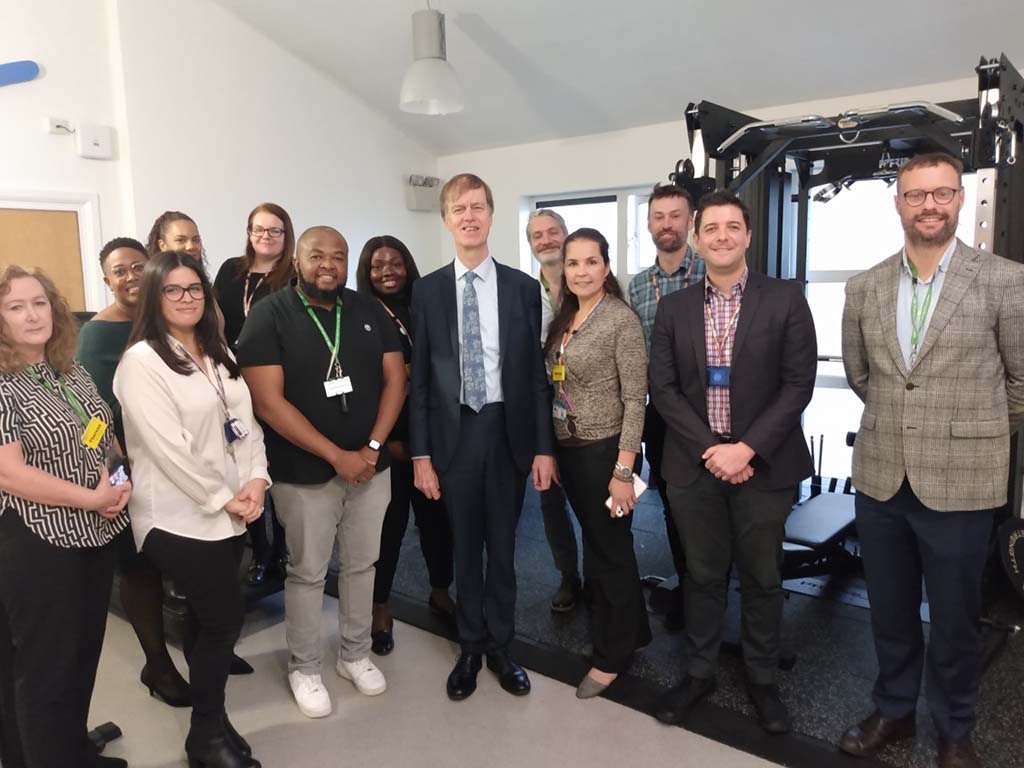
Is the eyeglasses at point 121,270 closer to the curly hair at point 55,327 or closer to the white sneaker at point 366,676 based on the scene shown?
the curly hair at point 55,327

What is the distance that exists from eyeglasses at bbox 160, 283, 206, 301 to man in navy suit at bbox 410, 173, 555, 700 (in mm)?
696

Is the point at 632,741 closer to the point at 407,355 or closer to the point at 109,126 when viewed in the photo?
the point at 407,355

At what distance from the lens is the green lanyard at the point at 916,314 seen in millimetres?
1936

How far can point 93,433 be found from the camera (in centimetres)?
179

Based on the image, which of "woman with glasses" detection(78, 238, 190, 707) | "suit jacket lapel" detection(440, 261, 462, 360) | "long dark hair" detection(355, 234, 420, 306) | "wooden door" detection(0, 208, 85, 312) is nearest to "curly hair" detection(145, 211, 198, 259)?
"woman with glasses" detection(78, 238, 190, 707)

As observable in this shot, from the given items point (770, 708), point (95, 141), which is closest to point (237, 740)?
point (770, 708)

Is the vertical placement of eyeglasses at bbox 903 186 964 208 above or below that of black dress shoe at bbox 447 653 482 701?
above

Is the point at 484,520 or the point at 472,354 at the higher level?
the point at 472,354

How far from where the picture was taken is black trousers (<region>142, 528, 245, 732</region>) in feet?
6.29

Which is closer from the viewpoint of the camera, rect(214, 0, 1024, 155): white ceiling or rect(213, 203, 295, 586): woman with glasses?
rect(213, 203, 295, 586): woman with glasses

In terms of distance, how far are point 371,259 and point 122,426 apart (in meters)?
1.09

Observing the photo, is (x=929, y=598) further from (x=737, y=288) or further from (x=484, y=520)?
(x=484, y=520)

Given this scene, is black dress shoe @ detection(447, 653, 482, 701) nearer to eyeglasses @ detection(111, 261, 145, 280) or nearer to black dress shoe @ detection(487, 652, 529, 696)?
black dress shoe @ detection(487, 652, 529, 696)

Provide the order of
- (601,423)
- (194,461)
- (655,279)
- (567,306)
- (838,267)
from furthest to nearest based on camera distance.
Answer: (838,267) → (655,279) → (567,306) → (601,423) → (194,461)
